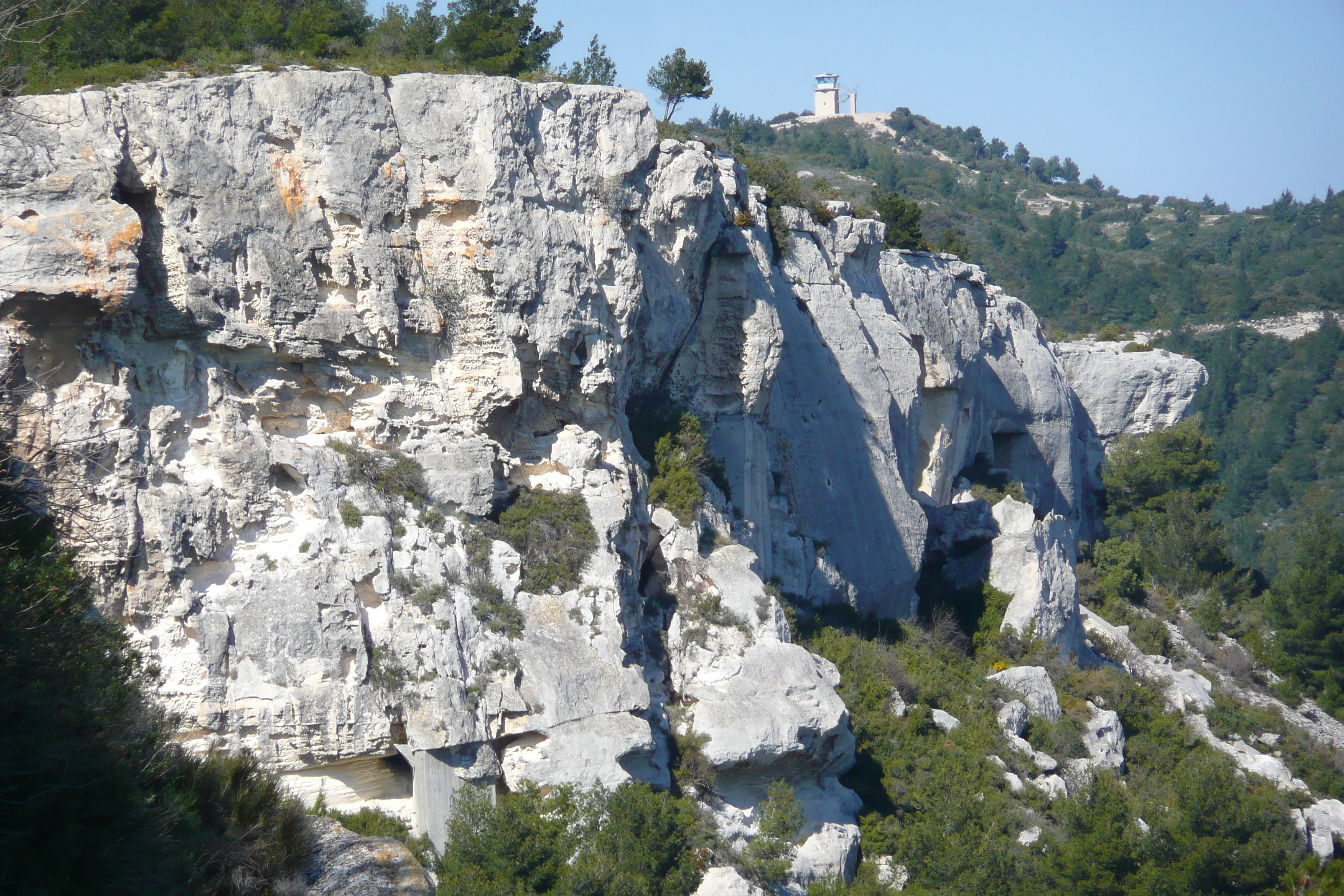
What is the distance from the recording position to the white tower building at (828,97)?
104 metres

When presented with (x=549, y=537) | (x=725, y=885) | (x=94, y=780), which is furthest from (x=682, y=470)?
(x=94, y=780)

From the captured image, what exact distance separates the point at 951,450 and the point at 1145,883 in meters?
16.6

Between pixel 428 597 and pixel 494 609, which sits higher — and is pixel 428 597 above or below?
above

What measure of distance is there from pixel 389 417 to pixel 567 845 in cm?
680

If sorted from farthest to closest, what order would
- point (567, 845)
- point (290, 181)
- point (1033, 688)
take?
point (1033, 688) → point (290, 181) → point (567, 845)

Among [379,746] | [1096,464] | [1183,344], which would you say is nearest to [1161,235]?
[1183,344]

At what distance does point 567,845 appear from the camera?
44.1 ft

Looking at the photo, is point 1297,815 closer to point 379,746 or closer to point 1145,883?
point 1145,883

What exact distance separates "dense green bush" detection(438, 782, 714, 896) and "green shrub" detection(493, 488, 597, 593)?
311cm

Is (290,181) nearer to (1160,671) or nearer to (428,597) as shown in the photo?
(428,597)

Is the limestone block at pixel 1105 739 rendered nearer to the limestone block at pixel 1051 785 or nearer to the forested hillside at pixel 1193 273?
the limestone block at pixel 1051 785

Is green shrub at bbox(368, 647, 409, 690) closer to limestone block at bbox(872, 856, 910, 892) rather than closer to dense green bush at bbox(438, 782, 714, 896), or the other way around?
dense green bush at bbox(438, 782, 714, 896)

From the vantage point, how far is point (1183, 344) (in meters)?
65.9

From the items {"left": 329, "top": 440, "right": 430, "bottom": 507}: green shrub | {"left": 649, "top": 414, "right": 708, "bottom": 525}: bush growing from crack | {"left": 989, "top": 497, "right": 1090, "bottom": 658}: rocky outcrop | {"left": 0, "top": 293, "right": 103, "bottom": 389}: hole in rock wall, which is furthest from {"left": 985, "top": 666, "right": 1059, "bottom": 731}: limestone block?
{"left": 0, "top": 293, "right": 103, "bottom": 389}: hole in rock wall
